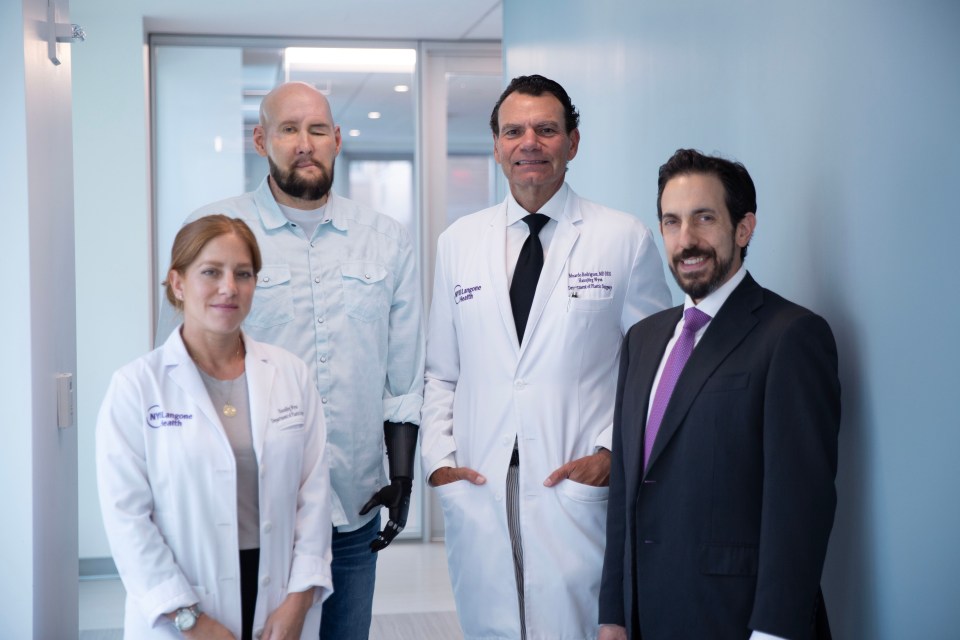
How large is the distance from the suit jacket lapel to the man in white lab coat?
415 mm

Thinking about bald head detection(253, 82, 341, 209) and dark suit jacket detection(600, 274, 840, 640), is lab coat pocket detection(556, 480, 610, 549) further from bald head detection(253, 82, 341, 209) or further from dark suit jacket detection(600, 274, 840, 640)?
bald head detection(253, 82, 341, 209)

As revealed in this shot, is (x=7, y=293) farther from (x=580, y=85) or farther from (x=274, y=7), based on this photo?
(x=274, y=7)

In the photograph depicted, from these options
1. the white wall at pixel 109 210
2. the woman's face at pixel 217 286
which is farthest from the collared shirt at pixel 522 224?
the white wall at pixel 109 210

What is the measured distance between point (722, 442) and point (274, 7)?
3844mm

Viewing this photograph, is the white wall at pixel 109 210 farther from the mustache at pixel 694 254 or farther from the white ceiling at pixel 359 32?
the mustache at pixel 694 254

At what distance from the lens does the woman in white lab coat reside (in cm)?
188

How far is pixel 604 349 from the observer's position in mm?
2330

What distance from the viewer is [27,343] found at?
219cm

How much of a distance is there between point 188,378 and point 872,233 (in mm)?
1279

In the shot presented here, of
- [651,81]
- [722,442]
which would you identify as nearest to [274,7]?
[651,81]

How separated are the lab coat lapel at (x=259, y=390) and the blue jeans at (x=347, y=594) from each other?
526mm

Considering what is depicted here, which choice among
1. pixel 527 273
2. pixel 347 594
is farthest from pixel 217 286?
pixel 347 594

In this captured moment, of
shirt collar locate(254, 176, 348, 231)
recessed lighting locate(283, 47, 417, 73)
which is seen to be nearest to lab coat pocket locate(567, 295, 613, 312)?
shirt collar locate(254, 176, 348, 231)

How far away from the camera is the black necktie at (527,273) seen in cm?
235
